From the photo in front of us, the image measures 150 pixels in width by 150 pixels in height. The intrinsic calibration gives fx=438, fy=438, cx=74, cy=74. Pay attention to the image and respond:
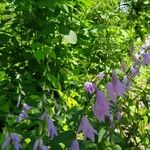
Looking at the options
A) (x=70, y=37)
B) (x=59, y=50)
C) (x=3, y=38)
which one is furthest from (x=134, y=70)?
(x=3, y=38)

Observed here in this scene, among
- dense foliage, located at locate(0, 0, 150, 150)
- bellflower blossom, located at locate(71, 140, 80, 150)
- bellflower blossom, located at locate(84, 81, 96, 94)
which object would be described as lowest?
dense foliage, located at locate(0, 0, 150, 150)

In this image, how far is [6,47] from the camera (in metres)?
3.69

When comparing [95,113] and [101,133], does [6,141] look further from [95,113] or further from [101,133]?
[101,133]

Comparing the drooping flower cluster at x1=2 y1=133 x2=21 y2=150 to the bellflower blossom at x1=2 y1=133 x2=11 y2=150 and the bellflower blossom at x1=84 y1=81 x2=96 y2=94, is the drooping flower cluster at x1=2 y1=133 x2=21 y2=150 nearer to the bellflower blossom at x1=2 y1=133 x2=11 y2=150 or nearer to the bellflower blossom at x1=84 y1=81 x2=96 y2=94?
the bellflower blossom at x1=2 y1=133 x2=11 y2=150

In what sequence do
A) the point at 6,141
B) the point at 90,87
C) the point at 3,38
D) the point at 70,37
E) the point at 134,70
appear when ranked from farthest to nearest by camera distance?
the point at 3,38 → the point at 70,37 → the point at 134,70 → the point at 90,87 → the point at 6,141

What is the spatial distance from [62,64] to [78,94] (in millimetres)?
336

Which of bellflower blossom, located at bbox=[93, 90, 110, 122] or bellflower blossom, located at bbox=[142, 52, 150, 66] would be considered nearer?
bellflower blossom, located at bbox=[93, 90, 110, 122]

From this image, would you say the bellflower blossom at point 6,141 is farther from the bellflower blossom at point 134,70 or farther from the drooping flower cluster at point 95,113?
the bellflower blossom at point 134,70

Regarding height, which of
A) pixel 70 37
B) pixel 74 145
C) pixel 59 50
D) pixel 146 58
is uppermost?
pixel 146 58

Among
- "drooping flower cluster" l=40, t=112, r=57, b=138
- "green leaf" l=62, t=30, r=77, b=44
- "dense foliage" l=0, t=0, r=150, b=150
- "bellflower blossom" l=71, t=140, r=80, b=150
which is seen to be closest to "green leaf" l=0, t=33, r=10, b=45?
"dense foliage" l=0, t=0, r=150, b=150

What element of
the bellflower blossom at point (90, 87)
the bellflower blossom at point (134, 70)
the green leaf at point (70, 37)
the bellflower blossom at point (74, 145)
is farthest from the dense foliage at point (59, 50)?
the bellflower blossom at point (74, 145)

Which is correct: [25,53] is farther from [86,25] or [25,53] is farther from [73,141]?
[73,141]

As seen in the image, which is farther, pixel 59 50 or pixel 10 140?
pixel 59 50

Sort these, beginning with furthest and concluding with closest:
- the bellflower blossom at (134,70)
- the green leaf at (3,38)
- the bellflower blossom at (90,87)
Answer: the green leaf at (3,38)
the bellflower blossom at (134,70)
the bellflower blossom at (90,87)
